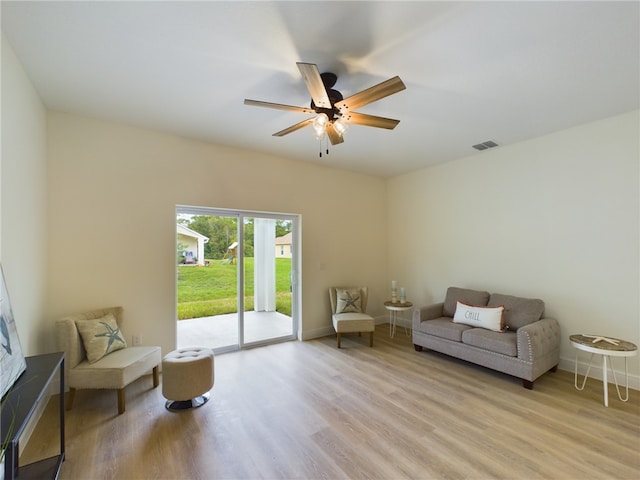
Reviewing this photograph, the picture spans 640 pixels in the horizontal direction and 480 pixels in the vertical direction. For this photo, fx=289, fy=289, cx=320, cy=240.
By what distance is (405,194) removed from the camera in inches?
217

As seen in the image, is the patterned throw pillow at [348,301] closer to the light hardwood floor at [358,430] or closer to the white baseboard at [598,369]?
the light hardwood floor at [358,430]

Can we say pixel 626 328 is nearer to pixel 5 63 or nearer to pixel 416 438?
pixel 416 438

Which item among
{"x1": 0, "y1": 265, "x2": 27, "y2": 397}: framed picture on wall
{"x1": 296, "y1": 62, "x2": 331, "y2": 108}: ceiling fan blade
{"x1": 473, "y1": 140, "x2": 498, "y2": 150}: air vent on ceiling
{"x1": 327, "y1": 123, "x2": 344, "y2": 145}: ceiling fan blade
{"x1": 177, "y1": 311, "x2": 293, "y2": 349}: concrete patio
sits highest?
{"x1": 473, "y1": 140, "x2": 498, "y2": 150}: air vent on ceiling

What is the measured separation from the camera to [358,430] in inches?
94.1

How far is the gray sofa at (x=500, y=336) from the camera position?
121 inches

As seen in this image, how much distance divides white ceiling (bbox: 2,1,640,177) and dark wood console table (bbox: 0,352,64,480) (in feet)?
7.21

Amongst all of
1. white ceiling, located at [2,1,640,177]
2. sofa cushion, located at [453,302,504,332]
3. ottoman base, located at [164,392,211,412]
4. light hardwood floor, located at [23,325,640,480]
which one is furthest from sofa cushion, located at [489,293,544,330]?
ottoman base, located at [164,392,211,412]

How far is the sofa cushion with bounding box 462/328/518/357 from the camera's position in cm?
318

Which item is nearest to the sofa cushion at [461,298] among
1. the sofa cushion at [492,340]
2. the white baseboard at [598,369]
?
the sofa cushion at [492,340]

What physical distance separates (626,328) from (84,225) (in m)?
6.01

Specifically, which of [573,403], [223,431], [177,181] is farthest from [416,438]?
[177,181]

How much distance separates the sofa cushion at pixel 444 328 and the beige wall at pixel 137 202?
1.79 metres

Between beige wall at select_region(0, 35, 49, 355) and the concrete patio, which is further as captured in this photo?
the concrete patio

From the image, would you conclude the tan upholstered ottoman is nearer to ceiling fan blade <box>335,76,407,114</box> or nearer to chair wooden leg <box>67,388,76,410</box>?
chair wooden leg <box>67,388,76,410</box>
